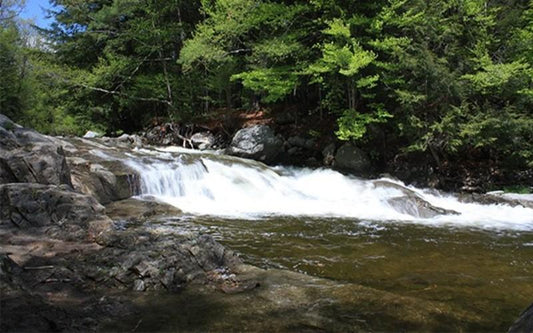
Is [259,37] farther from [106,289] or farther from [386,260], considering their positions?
[106,289]

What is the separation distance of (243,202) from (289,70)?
25.7ft

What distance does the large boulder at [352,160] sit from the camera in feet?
51.4

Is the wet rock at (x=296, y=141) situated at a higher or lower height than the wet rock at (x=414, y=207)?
higher

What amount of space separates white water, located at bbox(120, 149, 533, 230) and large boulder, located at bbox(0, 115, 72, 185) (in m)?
2.62

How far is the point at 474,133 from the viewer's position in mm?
12789

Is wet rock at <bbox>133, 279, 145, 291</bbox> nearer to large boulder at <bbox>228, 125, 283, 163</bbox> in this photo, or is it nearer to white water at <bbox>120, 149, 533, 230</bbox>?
white water at <bbox>120, 149, 533, 230</bbox>

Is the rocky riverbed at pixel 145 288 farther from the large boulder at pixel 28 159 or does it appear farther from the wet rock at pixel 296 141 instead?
the wet rock at pixel 296 141

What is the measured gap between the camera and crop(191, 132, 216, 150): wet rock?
65.7 ft

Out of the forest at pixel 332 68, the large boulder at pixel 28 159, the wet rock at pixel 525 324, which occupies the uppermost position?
the forest at pixel 332 68

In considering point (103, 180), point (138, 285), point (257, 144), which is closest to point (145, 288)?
point (138, 285)

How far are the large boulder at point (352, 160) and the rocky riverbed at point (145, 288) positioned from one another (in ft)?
37.9

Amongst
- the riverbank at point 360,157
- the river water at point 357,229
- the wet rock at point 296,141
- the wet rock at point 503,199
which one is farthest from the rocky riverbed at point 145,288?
the wet rock at point 296,141

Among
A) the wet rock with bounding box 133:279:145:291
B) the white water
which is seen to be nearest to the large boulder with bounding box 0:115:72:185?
the white water

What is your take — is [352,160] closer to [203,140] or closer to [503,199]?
[503,199]
